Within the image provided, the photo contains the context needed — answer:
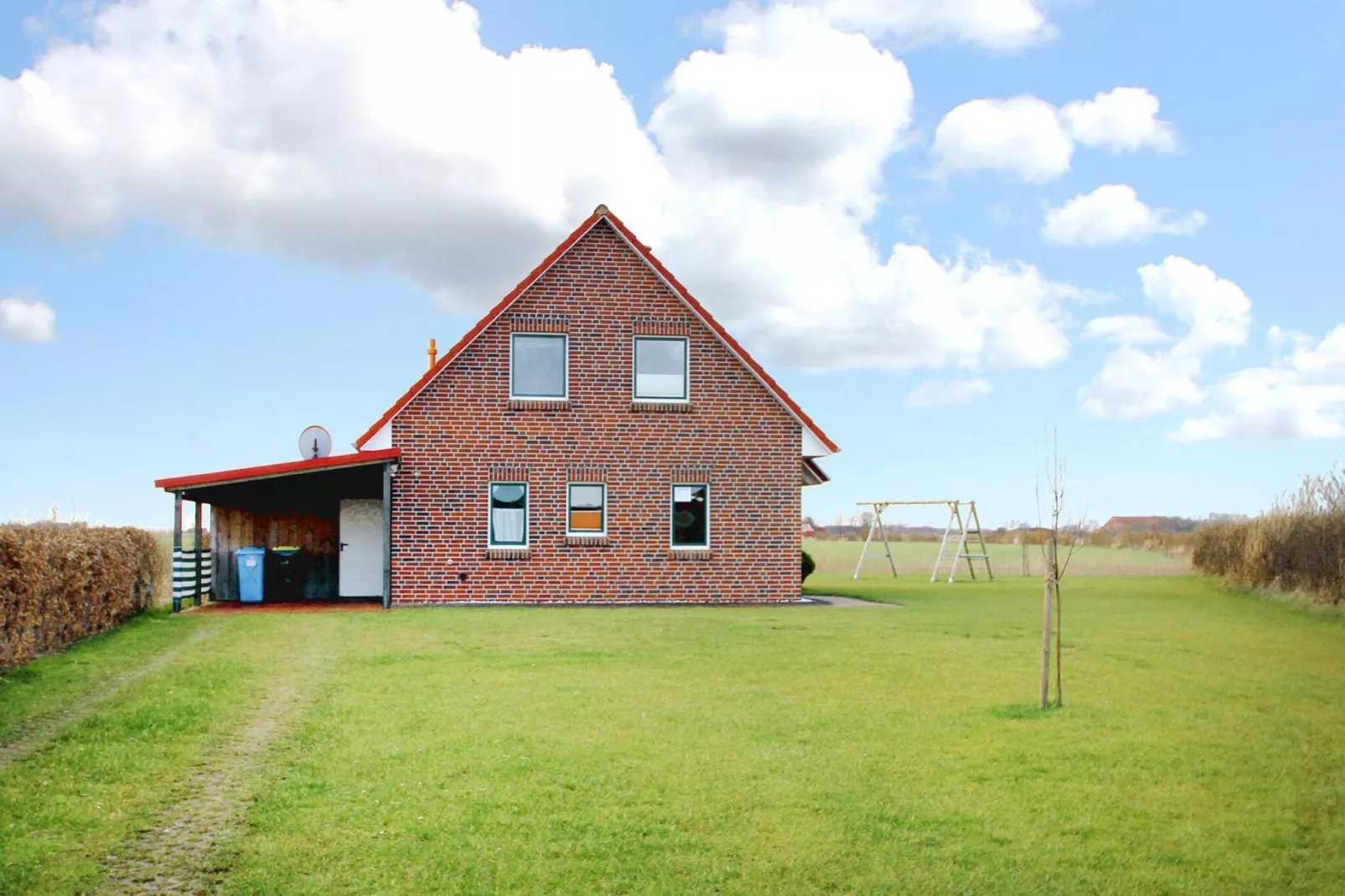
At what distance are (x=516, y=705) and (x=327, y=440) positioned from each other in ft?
54.2

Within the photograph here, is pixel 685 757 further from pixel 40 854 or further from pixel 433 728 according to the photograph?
pixel 40 854

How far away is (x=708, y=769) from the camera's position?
8148mm

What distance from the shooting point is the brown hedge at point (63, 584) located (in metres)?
13.1

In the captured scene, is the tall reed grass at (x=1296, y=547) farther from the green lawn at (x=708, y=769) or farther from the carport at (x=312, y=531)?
the carport at (x=312, y=531)

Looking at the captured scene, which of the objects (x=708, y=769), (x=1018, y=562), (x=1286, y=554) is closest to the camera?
(x=708, y=769)

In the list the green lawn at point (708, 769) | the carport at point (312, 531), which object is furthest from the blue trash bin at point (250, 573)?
the green lawn at point (708, 769)

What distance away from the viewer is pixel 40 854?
643 cm

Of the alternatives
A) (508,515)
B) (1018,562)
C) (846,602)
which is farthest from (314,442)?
(1018,562)

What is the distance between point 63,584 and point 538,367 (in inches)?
399

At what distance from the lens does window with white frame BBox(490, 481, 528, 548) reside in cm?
2252

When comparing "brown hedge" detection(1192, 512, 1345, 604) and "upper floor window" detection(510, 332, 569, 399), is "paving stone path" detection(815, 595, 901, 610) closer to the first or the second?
"upper floor window" detection(510, 332, 569, 399)

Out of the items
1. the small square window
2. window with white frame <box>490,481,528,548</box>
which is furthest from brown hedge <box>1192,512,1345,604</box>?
window with white frame <box>490,481,528,548</box>

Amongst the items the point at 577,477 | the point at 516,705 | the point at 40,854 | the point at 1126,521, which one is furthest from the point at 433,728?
the point at 1126,521

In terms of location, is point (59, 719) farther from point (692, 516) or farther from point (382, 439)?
point (692, 516)
